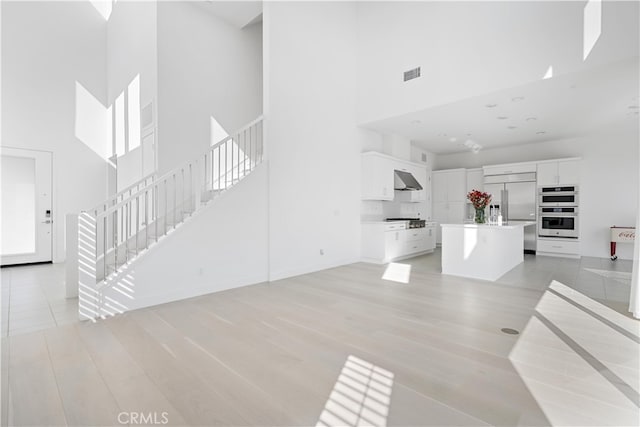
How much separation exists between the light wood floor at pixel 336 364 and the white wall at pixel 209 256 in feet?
0.94

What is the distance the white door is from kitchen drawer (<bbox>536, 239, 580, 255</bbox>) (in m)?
11.7

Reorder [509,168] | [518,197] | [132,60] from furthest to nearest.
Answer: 1. [509,168]
2. [518,197]
3. [132,60]

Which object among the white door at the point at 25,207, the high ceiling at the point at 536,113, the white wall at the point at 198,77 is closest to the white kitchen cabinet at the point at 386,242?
the high ceiling at the point at 536,113

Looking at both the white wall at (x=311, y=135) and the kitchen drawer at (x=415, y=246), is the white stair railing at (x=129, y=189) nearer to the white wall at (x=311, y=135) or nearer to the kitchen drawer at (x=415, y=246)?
the white wall at (x=311, y=135)

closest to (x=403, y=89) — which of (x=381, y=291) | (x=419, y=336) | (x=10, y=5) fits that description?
(x=381, y=291)

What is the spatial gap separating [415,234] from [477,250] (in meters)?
2.50

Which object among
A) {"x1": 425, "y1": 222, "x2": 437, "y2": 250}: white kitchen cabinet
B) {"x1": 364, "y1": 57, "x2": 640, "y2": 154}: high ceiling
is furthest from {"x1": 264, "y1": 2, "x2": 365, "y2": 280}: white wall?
{"x1": 425, "y1": 222, "x2": 437, "y2": 250}: white kitchen cabinet

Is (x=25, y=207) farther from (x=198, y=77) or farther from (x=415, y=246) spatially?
(x=415, y=246)

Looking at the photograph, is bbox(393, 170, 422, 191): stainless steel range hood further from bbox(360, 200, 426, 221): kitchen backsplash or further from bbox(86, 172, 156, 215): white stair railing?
bbox(86, 172, 156, 215): white stair railing

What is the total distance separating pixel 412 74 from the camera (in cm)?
579

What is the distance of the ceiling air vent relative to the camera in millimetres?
5708

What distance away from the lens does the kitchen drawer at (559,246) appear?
734cm

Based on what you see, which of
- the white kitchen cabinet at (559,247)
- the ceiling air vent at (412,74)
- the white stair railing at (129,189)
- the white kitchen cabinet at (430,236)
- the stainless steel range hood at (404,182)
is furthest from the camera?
the white kitchen cabinet at (430,236)

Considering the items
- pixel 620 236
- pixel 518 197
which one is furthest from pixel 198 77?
pixel 620 236
